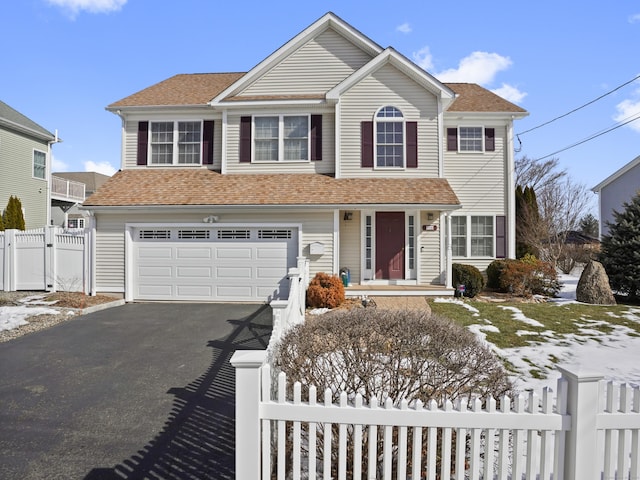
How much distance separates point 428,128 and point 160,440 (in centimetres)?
1153

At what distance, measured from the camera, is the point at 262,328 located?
814 centimetres

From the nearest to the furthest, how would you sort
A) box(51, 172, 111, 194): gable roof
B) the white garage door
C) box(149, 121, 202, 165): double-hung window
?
the white garage door → box(149, 121, 202, 165): double-hung window → box(51, 172, 111, 194): gable roof

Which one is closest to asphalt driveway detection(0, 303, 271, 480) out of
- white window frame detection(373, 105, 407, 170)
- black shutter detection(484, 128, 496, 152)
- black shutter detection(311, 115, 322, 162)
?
black shutter detection(311, 115, 322, 162)

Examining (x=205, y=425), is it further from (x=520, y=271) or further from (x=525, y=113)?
(x=525, y=113)

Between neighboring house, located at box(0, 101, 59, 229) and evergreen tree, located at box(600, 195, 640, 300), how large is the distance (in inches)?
1026

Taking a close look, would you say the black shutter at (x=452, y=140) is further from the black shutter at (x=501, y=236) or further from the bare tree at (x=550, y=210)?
the bare tree at (x=550, y=210)

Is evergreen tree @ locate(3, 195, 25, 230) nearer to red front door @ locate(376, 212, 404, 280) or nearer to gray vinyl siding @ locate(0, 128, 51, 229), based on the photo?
gray vinyl siding @ locate(0, 128, 51, 229)

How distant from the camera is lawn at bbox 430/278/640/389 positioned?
218 inches

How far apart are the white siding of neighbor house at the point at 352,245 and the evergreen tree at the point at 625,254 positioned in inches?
329

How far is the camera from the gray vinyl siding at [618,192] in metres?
20.2

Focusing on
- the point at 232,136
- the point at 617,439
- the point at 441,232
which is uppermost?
the point at 232,136

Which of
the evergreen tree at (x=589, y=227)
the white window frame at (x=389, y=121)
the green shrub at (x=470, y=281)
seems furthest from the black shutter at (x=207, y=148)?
the evergreen tree at (x=589, y=227)

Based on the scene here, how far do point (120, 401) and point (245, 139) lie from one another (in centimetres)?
984

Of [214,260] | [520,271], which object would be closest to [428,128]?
[520,271]
